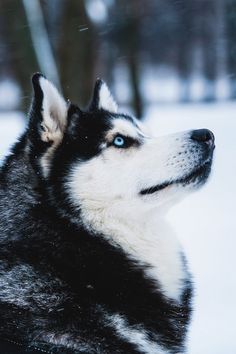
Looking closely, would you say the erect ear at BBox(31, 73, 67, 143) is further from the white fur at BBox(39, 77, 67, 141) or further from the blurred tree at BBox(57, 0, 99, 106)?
the blurred tree at BBox(57, 0, 99, 106)

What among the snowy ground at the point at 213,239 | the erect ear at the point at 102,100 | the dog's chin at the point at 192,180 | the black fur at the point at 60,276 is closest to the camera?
the black fur at the point at 60,276

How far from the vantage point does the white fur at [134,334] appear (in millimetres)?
2744

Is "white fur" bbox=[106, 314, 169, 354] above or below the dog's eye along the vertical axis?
below

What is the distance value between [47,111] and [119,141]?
1.29 feet

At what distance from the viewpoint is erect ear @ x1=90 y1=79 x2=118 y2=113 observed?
348cm

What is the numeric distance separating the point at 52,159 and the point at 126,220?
43 cm

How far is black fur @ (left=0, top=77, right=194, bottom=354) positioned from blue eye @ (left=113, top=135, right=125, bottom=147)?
0.18 m

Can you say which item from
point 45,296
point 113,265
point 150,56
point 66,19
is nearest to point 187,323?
point 113,265

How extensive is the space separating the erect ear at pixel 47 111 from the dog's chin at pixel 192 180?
1.57ft

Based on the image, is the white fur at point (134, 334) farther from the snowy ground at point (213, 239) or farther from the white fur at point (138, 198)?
the snowy ground at point (213, 239)

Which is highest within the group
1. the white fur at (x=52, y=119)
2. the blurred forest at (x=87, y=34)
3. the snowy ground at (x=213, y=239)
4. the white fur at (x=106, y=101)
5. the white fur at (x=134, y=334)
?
the white fur at (x=52, y=119)

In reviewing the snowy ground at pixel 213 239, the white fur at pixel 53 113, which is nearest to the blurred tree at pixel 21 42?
the snowy ground at pixel 213 239

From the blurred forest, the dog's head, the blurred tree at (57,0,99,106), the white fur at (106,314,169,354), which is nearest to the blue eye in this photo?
the dog's head

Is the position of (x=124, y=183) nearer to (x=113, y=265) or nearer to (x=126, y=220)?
(x=126, y=220)
